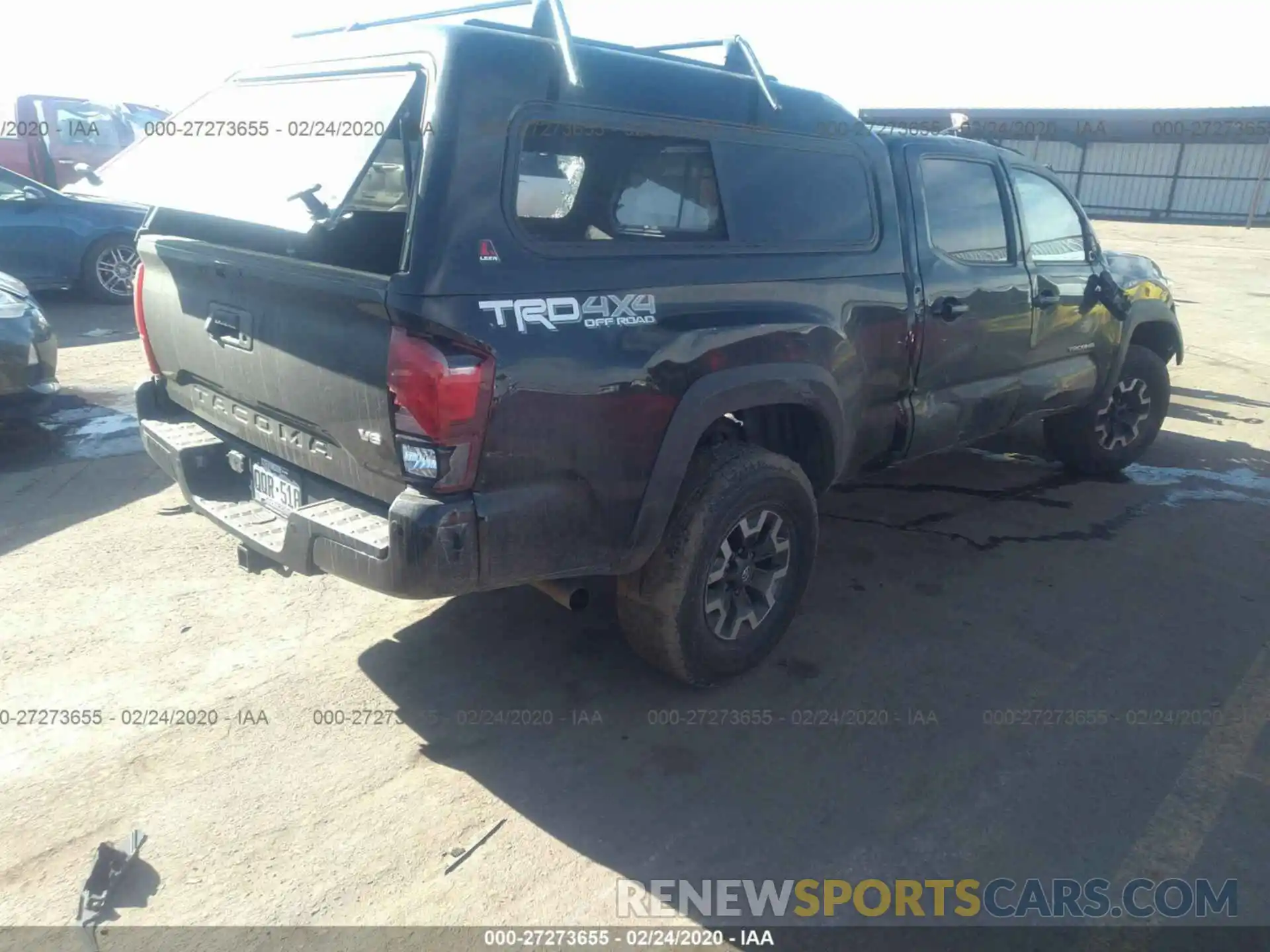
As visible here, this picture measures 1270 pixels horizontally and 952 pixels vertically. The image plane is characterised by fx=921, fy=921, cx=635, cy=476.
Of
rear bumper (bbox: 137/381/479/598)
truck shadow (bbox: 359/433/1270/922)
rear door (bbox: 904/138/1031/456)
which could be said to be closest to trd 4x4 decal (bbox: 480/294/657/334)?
rear bumper (bbox: 137/381/479/598)

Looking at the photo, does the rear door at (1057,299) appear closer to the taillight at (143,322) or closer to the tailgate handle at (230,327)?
the tailgate handle at (230,327)

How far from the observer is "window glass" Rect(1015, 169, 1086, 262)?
4.78 meters

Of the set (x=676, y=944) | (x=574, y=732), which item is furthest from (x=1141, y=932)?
(x=574, y=732)

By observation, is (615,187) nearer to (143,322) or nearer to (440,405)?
(440,405)

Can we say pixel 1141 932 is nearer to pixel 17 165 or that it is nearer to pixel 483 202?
pixel 483 202

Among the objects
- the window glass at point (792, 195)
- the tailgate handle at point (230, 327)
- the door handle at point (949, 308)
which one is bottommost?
the door handle at point (949, 308)

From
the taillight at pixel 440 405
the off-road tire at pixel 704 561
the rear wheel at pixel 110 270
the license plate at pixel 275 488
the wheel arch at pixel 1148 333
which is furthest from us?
the rear wheel at pixel 110 270

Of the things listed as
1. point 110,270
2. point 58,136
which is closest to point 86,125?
point 58,136

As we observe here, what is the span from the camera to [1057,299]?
485cm

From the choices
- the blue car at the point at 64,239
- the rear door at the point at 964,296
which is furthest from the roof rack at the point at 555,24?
the blue car at the point at 64,239

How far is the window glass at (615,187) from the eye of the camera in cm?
281

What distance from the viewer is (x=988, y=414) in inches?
183

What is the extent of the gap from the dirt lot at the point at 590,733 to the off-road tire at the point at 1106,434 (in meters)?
0.79

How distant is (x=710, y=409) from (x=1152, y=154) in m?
33.3
